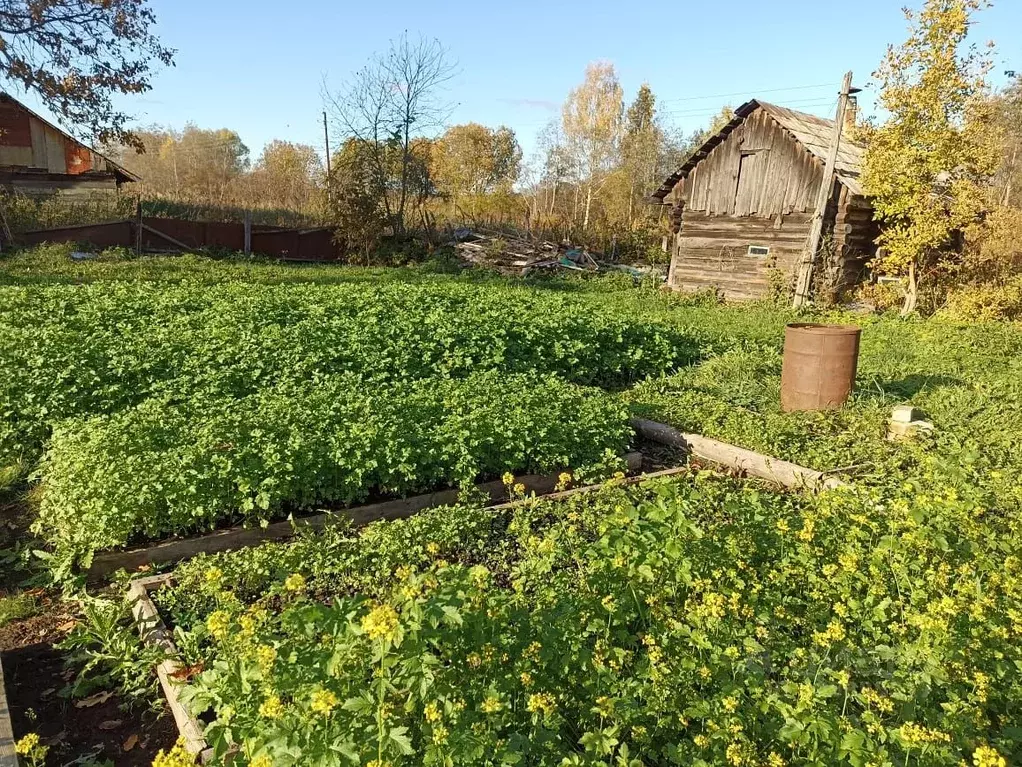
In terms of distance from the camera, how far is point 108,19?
863 inches

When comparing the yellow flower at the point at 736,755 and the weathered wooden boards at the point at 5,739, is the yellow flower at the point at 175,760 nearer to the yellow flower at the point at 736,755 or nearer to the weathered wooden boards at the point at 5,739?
the weathered wooden boards at the point at 5,739

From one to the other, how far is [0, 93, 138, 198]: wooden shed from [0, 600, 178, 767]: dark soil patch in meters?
25.1

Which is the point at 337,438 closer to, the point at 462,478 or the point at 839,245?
the point at 462,478

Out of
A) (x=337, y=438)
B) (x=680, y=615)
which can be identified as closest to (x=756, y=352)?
(x=337, y=438)

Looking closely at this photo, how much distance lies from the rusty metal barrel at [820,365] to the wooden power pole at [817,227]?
33.0 ft

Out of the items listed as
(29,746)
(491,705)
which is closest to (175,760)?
(29,746)

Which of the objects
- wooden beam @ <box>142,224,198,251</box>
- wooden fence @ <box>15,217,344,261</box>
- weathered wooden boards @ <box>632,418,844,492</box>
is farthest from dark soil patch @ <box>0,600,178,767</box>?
wooden beam @ <box>142,224,198,251</box>

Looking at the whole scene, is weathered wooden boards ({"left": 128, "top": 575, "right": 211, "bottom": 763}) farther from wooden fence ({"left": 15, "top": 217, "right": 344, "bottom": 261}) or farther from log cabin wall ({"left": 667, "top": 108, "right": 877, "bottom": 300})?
wooden fence ({"left": 15, "top": 217, "right": 344, "bottom": 261})

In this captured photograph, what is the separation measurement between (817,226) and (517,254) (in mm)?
11685

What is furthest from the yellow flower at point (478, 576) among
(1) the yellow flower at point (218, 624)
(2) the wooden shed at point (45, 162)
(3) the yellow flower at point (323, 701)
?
(2) the wooden shed at point (45, 162)

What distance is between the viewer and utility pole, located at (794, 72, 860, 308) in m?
16.2

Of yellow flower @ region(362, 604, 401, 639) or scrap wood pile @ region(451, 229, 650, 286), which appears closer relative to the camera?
yellow flower @ region(362, 604, 401, 639)

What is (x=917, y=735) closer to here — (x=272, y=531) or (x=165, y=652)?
(x=165, y=652)

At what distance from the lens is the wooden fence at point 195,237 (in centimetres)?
2213
